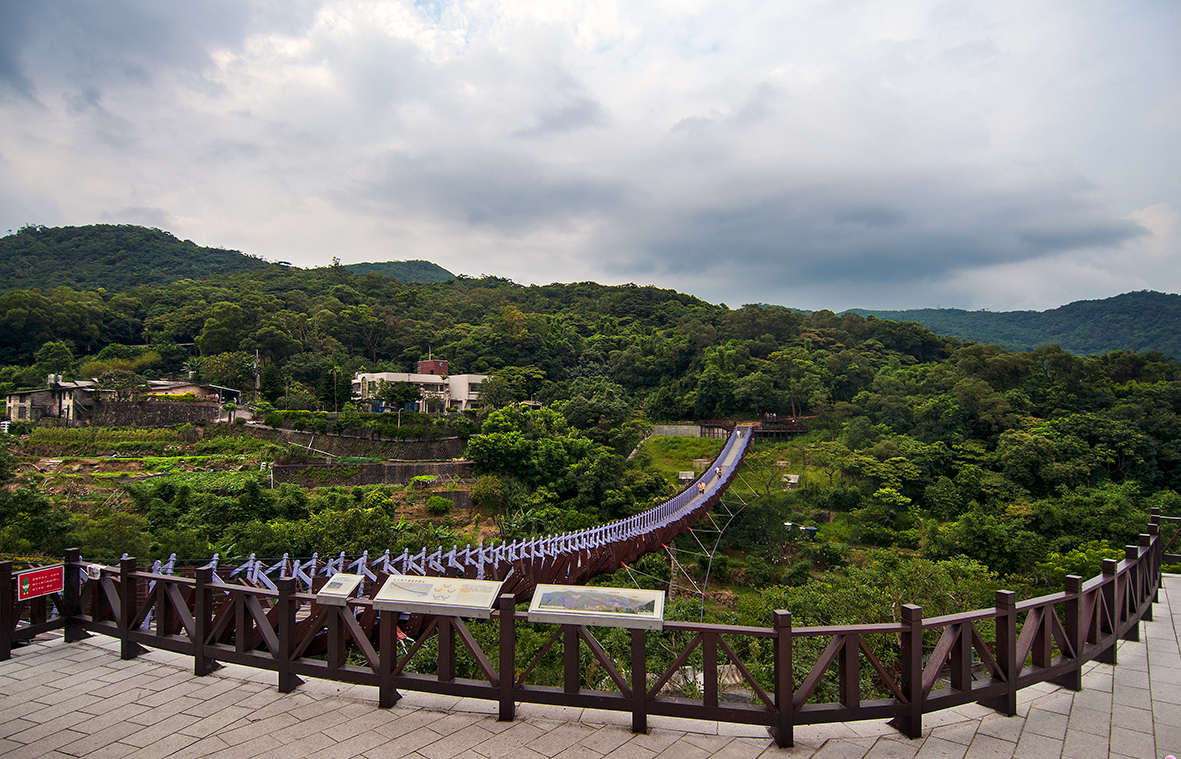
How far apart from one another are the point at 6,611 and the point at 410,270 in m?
108

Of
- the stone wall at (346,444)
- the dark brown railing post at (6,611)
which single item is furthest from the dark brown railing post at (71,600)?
the stone wall at (346,444)

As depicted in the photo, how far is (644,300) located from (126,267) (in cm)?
5714

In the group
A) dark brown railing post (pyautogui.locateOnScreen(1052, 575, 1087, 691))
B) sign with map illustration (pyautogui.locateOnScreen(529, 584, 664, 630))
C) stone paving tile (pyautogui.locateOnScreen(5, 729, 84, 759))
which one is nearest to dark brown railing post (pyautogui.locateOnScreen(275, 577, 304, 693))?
stone paving tile (pyautogui.locateOnScreen(5, 729, 84, 759))

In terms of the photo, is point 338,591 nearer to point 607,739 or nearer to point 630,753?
point 607,739

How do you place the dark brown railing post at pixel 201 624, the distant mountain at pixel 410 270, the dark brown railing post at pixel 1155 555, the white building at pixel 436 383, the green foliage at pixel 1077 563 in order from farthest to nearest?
1. the distant mountain at pixel 410 270
2. the white building at pixel 436 383
3. the green foliage at pixel 1077 563
4. the dark brown railing post at pixel 1155 555
5. the dark brown railing post at pixel 201 624

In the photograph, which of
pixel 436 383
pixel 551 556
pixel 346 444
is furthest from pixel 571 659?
pixel 436 383

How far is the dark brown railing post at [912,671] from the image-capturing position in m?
3.02

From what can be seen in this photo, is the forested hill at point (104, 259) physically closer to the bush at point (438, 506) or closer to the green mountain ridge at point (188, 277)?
the green mountain ridge at point (188, 277)

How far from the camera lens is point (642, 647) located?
3.09 metres

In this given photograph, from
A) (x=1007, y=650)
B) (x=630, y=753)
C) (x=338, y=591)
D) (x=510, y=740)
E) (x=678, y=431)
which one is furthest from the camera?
(x=678, y=431)

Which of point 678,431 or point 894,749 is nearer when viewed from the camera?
point 894,749

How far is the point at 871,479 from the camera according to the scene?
75.4 feet

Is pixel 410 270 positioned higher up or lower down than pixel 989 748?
higher up

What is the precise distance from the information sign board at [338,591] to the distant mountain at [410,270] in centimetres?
10199
